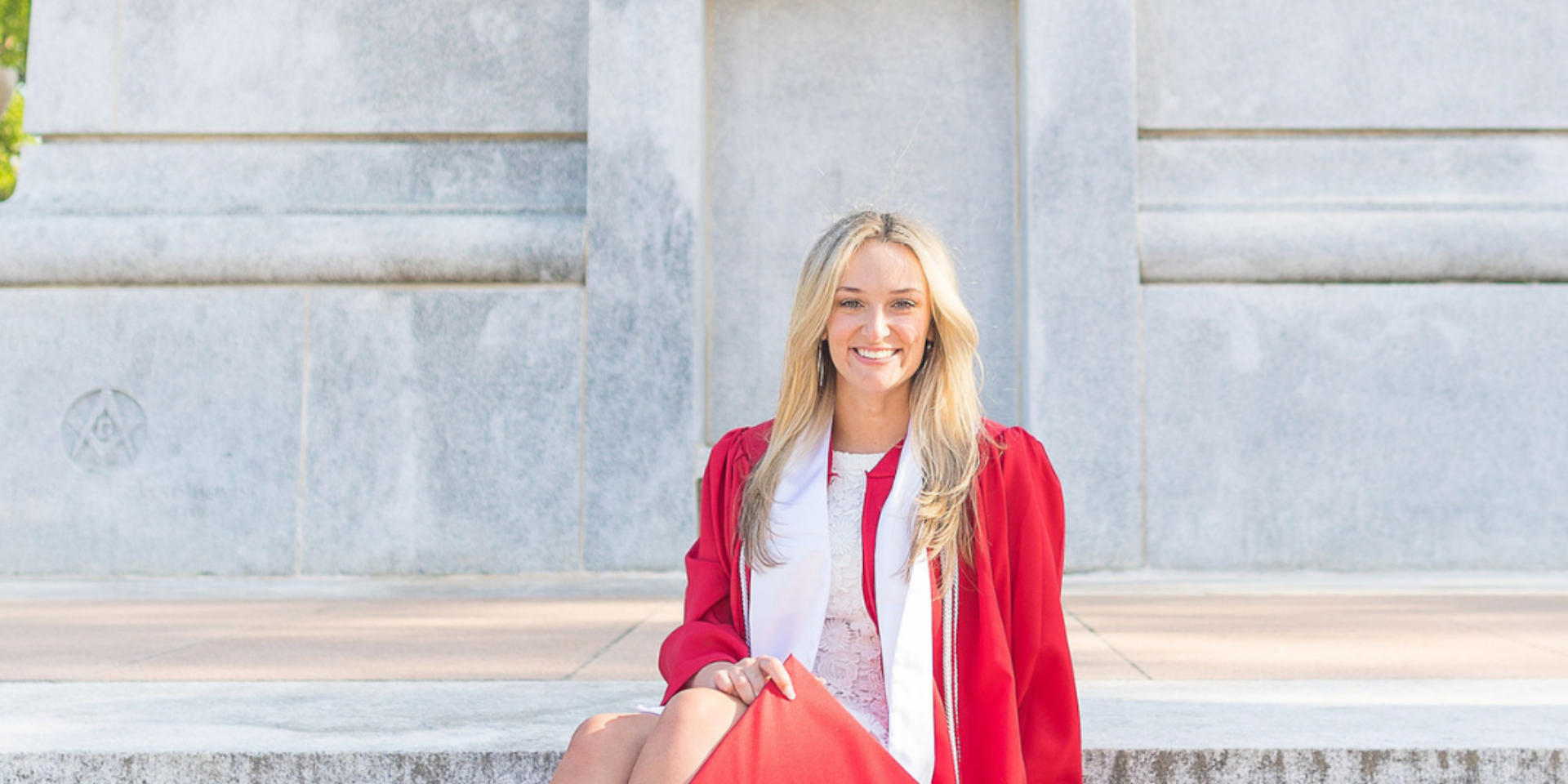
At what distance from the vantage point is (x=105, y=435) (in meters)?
7.99

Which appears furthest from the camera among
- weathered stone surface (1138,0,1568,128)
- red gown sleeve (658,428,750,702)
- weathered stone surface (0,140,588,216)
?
weathered stone surface (0,140,588,216)

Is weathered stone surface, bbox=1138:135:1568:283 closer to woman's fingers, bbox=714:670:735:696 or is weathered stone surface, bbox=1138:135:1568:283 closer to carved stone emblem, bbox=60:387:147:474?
woman's fingers, bbox=714:670:735:696

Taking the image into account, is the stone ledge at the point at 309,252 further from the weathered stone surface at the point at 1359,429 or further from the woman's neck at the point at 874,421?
the woman's neck at the point at 874,421

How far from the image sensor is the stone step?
2932 millimetres

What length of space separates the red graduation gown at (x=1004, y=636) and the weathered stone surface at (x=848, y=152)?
5.81m

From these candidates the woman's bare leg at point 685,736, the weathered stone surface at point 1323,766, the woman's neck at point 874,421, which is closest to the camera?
the woman's bare leg at point 685,736

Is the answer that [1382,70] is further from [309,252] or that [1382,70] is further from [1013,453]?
[309,252]

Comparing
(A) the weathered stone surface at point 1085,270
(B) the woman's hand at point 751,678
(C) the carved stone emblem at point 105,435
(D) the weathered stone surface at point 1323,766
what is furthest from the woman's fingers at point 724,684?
(C) the carved stone emblem at point 105,435

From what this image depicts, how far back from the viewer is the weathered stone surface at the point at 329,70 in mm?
8297

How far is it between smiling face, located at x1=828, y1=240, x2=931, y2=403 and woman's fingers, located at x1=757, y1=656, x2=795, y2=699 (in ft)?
2.11

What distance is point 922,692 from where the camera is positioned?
7.80 feet

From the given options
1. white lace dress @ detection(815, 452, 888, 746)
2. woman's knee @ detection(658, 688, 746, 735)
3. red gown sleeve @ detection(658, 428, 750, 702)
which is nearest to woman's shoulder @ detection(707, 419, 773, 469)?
red gown sleeve @ detection(658, 428, 750, 702)

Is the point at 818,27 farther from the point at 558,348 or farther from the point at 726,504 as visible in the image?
the point at 726,504

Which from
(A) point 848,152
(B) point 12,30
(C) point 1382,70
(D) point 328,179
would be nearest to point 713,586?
(A) point 848,152
